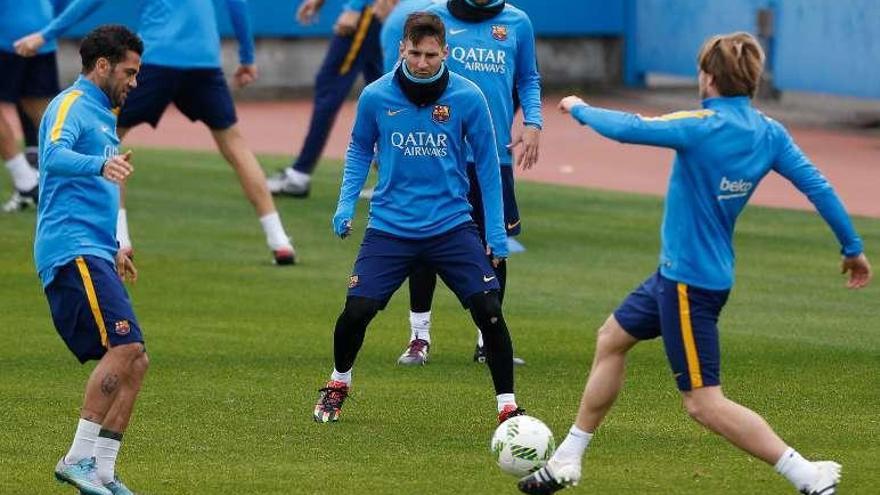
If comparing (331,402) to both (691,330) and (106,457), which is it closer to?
(106,457)

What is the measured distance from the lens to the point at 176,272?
12.8 metres

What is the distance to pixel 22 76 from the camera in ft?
49.0

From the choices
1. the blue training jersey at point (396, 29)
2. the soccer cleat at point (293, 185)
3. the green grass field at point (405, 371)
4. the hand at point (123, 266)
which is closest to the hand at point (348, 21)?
the soccer cleat at point (293, 185)

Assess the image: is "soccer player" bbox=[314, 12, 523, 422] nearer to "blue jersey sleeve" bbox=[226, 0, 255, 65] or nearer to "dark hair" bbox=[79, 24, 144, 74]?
"dark hair" bbox=[79, 24, 144, 74]

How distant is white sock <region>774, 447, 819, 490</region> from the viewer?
21.4 feet

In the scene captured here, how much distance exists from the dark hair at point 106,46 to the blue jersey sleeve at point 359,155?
1380 mm

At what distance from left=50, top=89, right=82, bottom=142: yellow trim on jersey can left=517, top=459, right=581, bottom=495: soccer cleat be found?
7.18 feet

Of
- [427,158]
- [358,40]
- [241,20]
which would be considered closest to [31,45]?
[241,20]

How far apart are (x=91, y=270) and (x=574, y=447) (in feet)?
6.41

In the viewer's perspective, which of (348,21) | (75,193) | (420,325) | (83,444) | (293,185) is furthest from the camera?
(293,185)

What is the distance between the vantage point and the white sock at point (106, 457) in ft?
22.9

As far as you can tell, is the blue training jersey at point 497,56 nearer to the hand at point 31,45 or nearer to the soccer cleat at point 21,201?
the hand at point 31,45

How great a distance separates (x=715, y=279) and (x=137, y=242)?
318 inches

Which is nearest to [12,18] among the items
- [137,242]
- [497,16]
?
[137,242]
